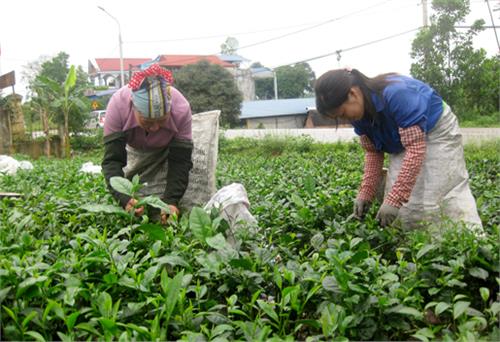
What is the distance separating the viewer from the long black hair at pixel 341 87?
2578 millimetres

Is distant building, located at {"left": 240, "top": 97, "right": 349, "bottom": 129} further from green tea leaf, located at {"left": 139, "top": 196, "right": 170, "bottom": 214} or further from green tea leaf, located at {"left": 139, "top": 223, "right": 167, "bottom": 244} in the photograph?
green tea leaf, located at {"left": 139, "top": 223, "right": 167, "bottom": 244}

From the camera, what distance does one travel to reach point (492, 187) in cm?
356

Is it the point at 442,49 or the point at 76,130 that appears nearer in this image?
the point at 442,49

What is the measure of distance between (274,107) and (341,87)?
25.4 metres

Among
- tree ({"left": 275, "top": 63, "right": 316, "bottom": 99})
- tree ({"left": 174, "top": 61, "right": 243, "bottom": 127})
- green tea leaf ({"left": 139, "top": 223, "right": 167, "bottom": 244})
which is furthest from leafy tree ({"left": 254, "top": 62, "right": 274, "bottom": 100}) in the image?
green tea leaf ({"left": 139, "top": 223, "right": 167, "bottom": 244})

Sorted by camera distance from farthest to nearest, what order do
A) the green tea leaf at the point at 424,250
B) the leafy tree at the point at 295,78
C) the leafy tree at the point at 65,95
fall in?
the leafy tree at the point at 295,78, the leafy tree at the point at 65,95, the green tea leaf at the point at 424,250

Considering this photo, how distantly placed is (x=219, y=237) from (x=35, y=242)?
0.73 meters

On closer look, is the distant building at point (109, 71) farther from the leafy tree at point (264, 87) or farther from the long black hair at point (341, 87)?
the long black hair at point (341, 87)

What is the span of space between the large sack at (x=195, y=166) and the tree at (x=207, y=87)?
14600 millimetres

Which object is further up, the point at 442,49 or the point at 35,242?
the point at 442,49

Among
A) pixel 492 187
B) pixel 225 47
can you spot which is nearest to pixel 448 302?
pixel 492 187

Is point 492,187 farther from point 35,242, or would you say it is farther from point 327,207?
point 35,242

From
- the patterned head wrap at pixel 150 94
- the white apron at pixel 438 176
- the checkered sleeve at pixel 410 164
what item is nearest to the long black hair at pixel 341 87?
the checkered sleeve at pixel 410 164

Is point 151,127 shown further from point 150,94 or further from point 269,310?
point 269,310
